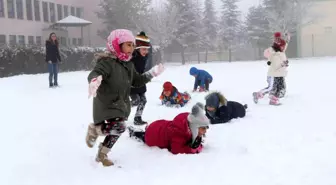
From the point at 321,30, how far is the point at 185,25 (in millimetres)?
14522

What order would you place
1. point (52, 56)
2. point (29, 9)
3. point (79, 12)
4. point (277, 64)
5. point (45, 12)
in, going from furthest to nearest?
1. point (79, 12)
2. point (45, 12)
3. point (29, 9)
4. point (52, 56)
5. point (277, 64)

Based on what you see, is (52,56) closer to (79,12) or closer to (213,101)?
(213,101)

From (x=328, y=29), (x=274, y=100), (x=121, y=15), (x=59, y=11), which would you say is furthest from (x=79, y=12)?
(x=274, y=100)

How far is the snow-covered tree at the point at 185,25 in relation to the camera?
4325 cm

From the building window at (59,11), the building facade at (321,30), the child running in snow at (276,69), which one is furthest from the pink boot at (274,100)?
the building facade at (321,30)

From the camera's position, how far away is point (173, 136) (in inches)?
189

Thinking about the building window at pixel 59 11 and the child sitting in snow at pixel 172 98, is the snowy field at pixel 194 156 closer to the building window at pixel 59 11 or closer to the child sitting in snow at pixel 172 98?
the child sitting in snow at pixel 172 98

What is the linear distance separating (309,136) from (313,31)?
4006 centimetres

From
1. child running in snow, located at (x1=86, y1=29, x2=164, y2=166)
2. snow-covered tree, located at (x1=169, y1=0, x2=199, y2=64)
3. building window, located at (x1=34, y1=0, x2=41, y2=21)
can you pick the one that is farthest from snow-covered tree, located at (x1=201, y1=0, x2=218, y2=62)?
child running in snow, located at (x1=86, y1=29, x2=164, y2=166)

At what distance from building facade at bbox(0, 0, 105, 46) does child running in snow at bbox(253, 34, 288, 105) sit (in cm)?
2237

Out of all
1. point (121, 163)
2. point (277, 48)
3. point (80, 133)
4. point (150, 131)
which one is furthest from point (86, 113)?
point (277, 48)

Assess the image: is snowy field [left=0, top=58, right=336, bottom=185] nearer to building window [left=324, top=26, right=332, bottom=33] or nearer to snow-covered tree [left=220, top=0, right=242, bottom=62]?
building window [left=324, top=26, right=332, bottom=33]

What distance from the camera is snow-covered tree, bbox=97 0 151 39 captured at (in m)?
41.4

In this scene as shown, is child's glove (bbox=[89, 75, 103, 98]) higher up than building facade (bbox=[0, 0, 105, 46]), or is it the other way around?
building facade (bbox=[0, 0, 105, 46])
